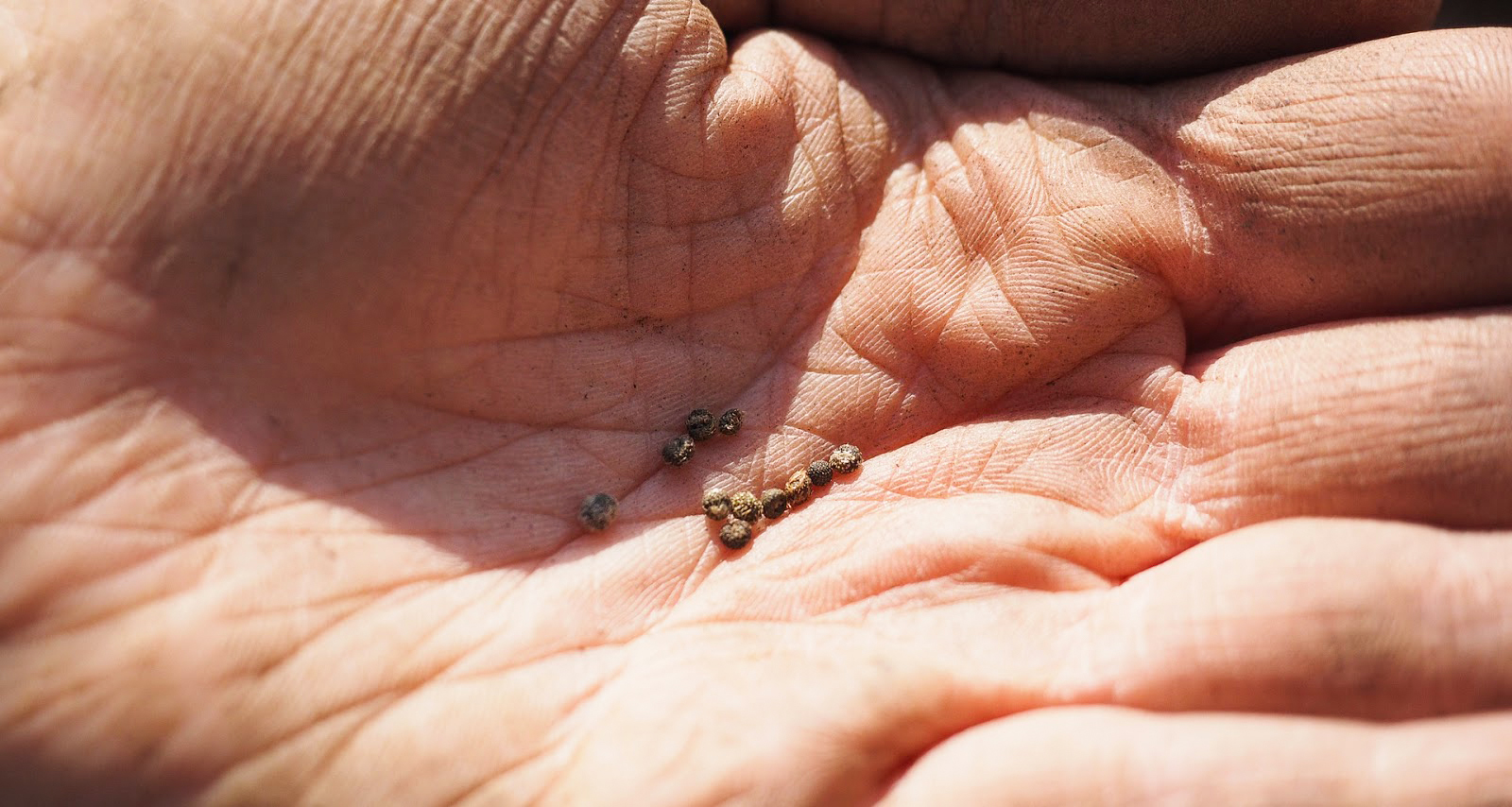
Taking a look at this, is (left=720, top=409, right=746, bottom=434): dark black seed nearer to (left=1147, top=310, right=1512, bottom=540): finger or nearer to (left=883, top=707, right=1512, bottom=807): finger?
(left=883, top=707, right=1512, bottom=807): finger

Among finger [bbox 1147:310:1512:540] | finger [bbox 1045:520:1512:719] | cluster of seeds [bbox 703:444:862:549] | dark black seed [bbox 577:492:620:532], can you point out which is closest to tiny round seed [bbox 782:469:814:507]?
cluster of seeds [bbox 703:444:862:549]

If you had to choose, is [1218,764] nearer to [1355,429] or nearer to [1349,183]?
[1355,429]

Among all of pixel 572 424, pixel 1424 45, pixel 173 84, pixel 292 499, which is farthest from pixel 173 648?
pixel 1424 45

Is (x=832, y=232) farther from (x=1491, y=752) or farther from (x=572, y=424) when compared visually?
Result: (x=1491, y=752)

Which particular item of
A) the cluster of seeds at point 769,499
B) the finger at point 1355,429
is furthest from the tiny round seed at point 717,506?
the finger at point 1355,429

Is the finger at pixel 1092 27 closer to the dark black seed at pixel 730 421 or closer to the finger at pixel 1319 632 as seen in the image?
the dark black seed at pixel 730 421

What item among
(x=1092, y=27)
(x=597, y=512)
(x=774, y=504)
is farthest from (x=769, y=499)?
(x=1092, y=27)
